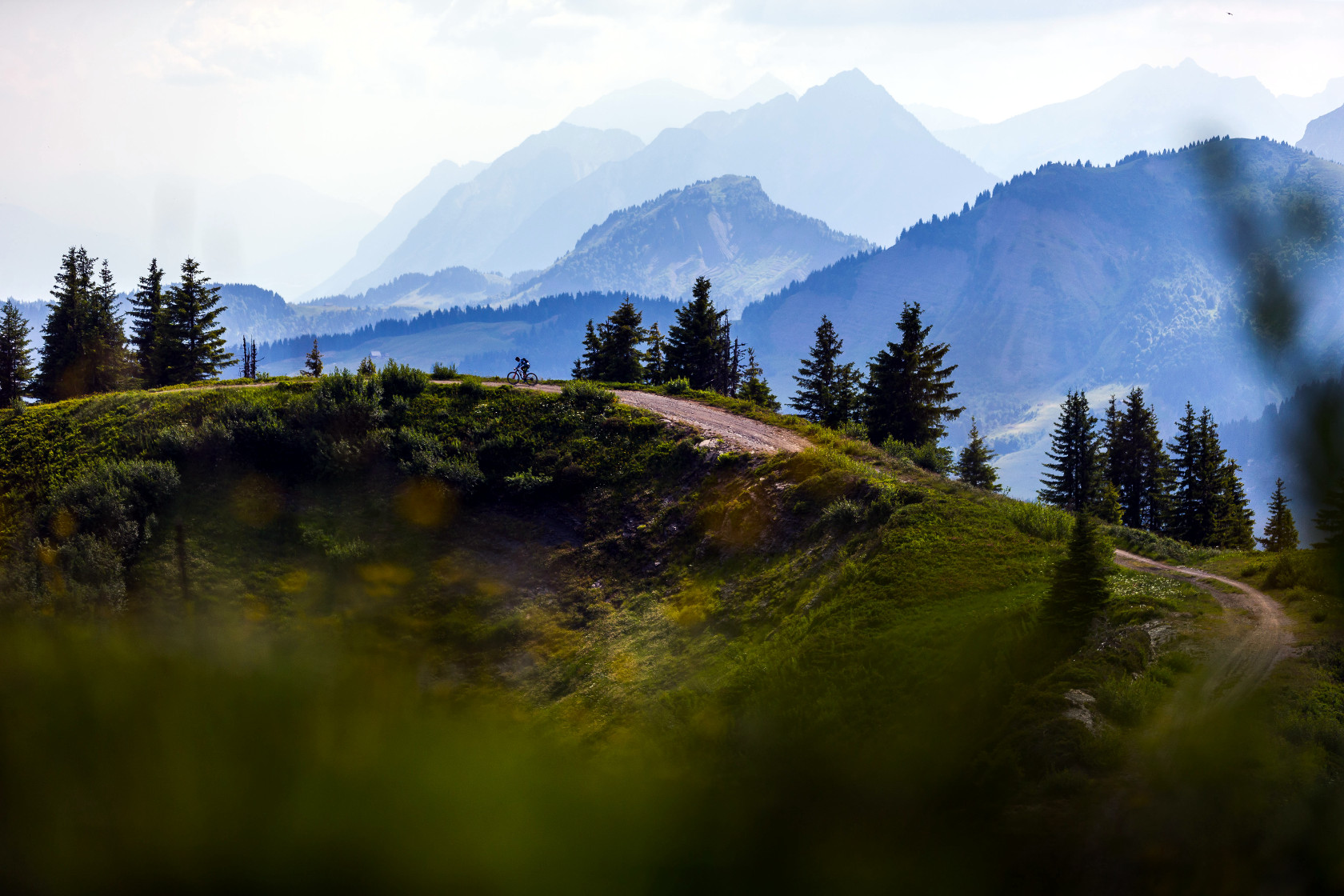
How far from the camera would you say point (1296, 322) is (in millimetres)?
8234

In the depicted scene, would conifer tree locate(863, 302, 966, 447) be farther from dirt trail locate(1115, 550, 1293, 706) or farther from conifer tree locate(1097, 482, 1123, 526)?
dirt trail locate(1115, 550, 1293, 706)

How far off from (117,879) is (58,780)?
61 centimetres

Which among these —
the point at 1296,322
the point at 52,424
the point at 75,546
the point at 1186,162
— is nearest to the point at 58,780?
the point at 1296,322

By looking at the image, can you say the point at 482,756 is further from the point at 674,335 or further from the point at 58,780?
the point at 674,335

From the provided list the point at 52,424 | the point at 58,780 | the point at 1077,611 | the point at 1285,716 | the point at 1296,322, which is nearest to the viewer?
the point at 58,780

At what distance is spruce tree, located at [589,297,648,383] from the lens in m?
59.0

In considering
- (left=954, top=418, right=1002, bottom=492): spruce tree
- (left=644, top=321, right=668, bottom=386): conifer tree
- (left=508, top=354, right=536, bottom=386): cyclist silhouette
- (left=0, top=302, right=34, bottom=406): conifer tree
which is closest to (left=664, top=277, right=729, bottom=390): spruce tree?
(left=644, top=321, right=668, bottom=386): conifer tree

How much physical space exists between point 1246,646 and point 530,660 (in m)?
17.1

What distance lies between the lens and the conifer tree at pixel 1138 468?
190 feet

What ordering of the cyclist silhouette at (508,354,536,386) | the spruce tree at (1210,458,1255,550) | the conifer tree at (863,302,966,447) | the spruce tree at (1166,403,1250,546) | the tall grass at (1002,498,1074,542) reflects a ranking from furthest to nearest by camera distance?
1. the spruce tree at (1166,403,1250,546)
2. the conifer tree at (863,302,966,447)
3. the spruce tree at (1210,458,1255,550)
4. the cyclist silhouette at (508,354,536,386)
5. the tall grass at (1002,498,1074,542)

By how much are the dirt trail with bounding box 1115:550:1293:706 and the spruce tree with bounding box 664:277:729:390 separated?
161 ft

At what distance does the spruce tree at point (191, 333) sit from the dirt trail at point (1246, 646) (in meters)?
64.9

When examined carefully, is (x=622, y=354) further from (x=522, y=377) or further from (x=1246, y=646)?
(x=1246, y=646)

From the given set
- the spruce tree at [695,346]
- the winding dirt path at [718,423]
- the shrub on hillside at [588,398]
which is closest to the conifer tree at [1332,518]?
the winding dirt path at [718,423]
